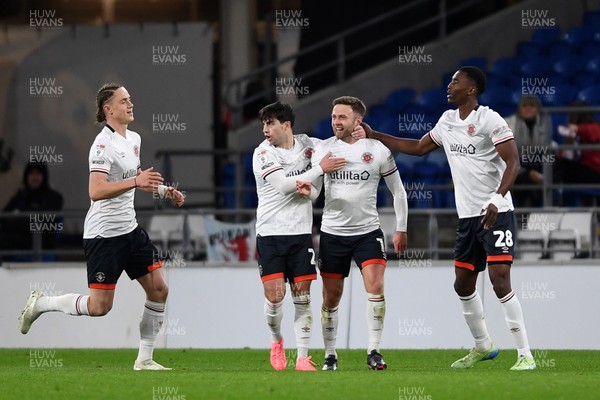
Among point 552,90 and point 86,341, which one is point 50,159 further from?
point 552,90

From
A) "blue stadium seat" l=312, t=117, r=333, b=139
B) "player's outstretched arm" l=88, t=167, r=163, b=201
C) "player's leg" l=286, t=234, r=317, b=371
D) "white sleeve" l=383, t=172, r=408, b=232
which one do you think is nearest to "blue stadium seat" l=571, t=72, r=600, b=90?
"blue stadium seat" l=312, t=117, r=333, b=139

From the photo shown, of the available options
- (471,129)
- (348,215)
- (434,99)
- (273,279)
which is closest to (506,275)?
(471,129)

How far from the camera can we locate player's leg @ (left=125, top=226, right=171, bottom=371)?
11.8 metres

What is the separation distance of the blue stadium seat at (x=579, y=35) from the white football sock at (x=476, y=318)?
9.24 metres

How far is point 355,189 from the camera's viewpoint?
1176 cm

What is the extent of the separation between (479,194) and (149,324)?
9.41ft

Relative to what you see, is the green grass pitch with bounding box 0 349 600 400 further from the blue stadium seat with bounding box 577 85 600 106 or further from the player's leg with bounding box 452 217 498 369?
the blue stadium seat with bounding box 577 85 600 106

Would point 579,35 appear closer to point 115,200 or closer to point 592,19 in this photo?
point 592,19

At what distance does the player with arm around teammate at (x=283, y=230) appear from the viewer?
1157 cm

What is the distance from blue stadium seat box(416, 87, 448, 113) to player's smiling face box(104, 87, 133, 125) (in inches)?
341

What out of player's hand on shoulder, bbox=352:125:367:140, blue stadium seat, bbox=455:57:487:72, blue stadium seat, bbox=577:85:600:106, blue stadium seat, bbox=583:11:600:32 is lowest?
player's hand on shoulder, bbox=352:125:367:140

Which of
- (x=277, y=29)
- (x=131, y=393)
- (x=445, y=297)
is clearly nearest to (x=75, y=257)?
(x=277, y=29)

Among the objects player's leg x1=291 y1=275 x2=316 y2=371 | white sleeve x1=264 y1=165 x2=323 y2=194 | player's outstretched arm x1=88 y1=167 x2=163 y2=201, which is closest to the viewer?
player's outstretched arm x1=88 y1=167 x2=163 y2=201

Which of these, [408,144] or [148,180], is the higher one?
A: [408,144]
